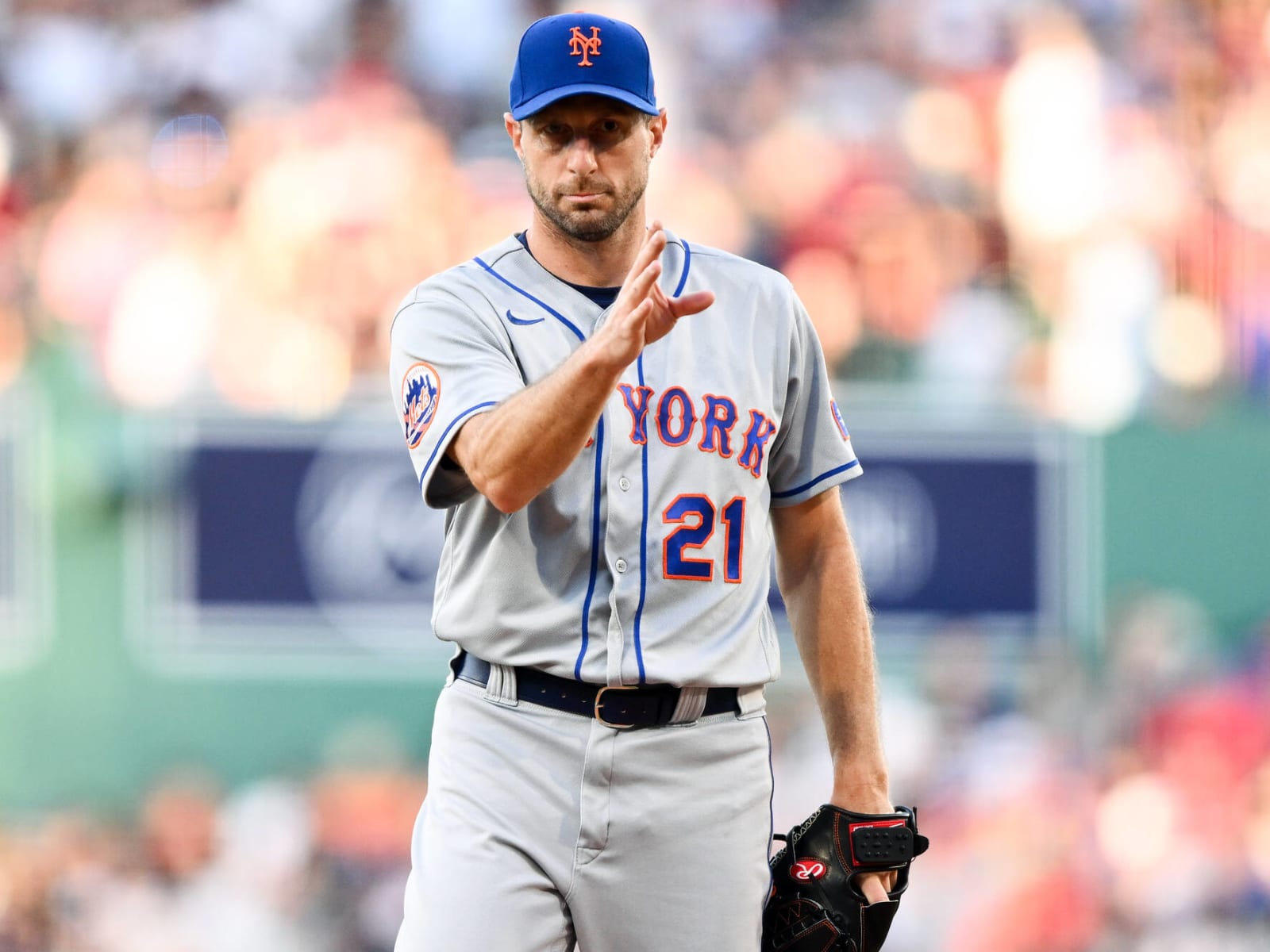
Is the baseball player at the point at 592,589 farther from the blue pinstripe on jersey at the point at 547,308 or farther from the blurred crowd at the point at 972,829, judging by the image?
the blurred crowd at the point at 972,829

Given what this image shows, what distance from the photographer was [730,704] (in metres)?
2.01

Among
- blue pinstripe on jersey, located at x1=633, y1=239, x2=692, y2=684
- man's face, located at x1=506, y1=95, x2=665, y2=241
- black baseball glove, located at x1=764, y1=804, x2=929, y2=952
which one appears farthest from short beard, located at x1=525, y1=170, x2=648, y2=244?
black baseball glove, located at x1=764, y1=804, x2=929, y2=952

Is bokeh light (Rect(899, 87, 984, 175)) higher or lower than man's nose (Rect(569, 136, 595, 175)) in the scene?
higher

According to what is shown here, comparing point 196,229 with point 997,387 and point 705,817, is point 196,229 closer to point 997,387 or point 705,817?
point 997,387

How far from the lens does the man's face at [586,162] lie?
1949 mm

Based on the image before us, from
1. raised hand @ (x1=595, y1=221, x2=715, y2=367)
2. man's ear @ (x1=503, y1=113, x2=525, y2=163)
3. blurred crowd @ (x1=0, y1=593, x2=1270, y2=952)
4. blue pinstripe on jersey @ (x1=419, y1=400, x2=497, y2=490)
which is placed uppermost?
man's ear @ (x1=503, y1=113, x2=525, y2=163)

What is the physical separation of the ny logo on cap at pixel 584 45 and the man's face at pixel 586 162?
0.05m

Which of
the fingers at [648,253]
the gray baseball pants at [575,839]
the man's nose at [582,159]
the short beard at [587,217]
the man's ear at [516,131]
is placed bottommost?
the gray baseball pants at [575,839]

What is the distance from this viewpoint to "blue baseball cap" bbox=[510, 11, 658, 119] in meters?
1.93

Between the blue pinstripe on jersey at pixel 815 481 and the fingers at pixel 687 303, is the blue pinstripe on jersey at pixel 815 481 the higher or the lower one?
the lower one

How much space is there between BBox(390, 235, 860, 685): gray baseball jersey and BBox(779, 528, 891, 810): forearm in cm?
10

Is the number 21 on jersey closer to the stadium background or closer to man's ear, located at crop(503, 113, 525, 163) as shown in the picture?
man's ear, located at crop(503, 113, 525, 163)

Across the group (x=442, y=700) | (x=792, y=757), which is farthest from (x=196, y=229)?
(x=442, y=700)

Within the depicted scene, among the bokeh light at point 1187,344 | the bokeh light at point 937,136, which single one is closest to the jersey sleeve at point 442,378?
the bokeh light at point 937,136
